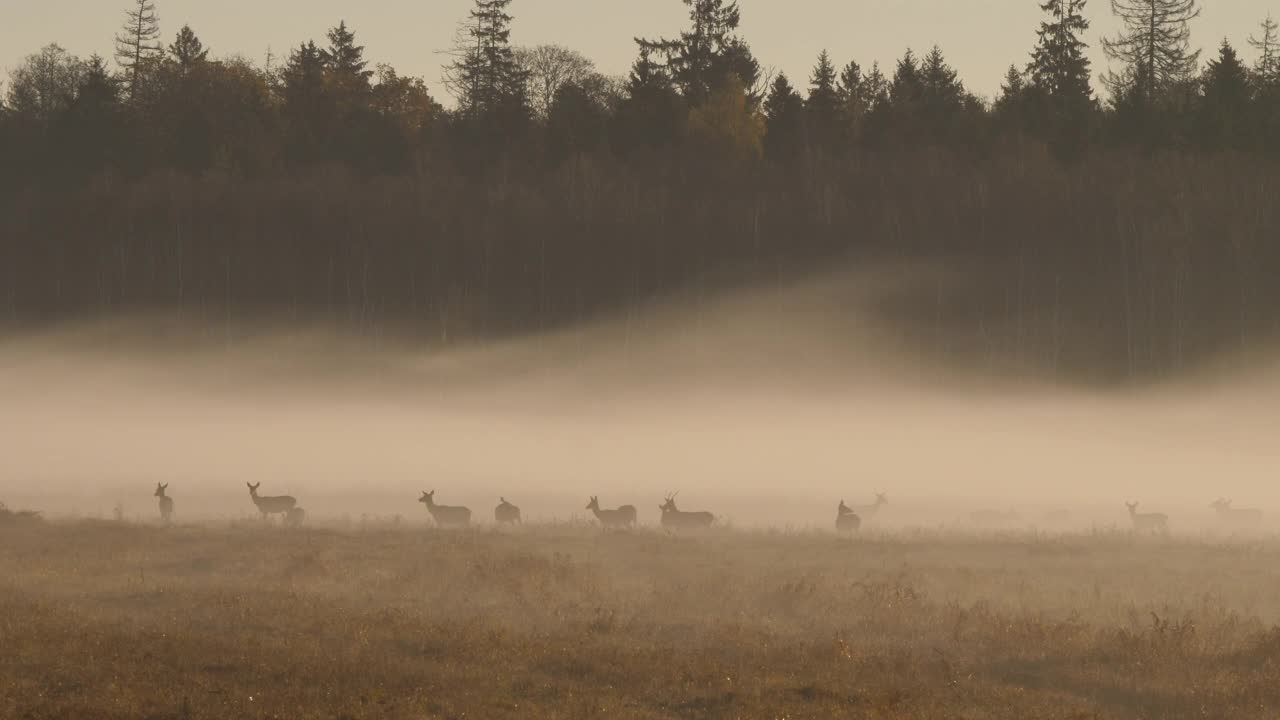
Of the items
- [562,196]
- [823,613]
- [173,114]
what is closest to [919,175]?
[562,196]

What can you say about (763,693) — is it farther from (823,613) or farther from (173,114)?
(173,114)

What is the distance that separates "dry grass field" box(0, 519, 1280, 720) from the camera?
1573cm

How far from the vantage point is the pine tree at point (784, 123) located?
11562 centimetres

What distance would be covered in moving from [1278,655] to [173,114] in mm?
112462

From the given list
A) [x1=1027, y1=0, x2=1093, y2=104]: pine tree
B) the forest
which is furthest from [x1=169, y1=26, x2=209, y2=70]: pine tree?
[x1=1027, y1=0, x2=1093, y2=104]: pine tree

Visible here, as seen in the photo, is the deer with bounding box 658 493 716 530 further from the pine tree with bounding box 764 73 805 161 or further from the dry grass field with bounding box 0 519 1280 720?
the pine tree with bounding box 764 73 805 161

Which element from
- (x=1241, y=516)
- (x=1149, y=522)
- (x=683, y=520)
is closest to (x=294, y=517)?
(x=683, y=520)

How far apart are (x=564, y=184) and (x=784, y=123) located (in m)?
18.3

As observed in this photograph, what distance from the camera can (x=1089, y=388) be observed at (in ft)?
310

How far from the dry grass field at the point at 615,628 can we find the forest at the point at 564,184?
81.0 meters

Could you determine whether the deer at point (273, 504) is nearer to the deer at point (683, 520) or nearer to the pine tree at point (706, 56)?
the deer at point (683, 520)

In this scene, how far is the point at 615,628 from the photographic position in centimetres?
2002

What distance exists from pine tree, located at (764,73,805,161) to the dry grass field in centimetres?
8790

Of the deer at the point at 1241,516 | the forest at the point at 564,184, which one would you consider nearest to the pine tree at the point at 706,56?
the forest at the point at 564,184
